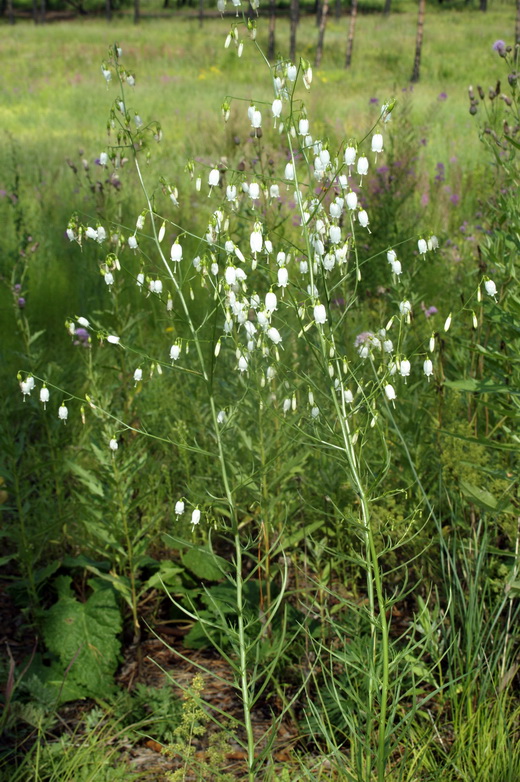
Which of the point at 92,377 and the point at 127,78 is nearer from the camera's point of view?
the point at 127,78

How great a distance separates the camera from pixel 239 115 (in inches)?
494

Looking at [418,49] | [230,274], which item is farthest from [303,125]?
[418,49]

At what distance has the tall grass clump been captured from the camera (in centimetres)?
177

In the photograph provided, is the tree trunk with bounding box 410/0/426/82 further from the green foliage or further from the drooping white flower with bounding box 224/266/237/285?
the drooping white flower with bounding box 224/266/237/285

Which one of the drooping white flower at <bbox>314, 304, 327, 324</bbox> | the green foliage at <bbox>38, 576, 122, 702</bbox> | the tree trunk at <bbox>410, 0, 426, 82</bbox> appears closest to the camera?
the drooping white flower at <bbox>314, 304, 327, 324</bbox>

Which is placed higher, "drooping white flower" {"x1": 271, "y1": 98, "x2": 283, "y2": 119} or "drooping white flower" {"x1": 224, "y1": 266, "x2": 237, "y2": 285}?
"drooping white flower" {"x1": 271, "y1": 98, "x2": 283, "y2": 119}

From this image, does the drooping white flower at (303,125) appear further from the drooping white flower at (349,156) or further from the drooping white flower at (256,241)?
the drooping white flower at (256,241)

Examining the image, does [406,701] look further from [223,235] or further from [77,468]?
[223,235]

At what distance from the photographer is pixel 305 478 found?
2.82 metres

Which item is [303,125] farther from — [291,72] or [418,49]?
[418,49]

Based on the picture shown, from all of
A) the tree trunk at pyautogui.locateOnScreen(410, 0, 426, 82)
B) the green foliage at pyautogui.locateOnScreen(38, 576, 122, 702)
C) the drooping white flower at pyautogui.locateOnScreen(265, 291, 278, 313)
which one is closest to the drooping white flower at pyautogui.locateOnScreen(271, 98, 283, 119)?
the drooping white flower at pyautogui.locateOnScreen(265, 291, 278, 313)

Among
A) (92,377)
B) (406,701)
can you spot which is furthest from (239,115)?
(406,701)

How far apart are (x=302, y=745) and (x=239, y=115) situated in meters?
11.9

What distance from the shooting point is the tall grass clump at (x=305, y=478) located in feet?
5.80
